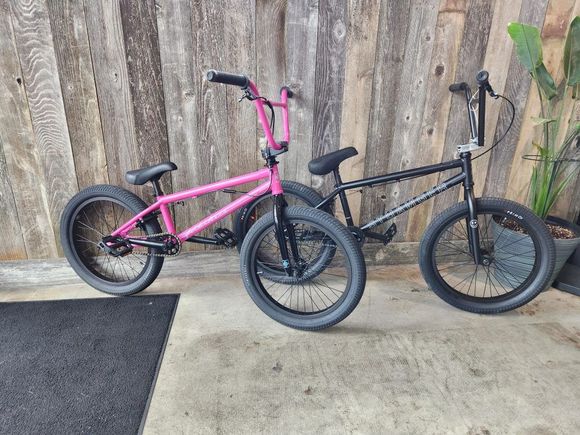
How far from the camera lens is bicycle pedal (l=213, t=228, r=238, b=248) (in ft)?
6.57

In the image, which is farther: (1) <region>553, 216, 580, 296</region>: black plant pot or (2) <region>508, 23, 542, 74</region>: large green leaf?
(1) <region>553, 216, 580, 296</region>: black plant pot

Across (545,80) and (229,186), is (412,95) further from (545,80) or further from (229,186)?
(229,186)

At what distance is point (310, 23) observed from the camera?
1.83m

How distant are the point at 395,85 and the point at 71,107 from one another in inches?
64.1

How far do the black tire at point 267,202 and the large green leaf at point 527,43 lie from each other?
117 centimetres

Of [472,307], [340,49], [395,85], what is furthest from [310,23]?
[472,307]

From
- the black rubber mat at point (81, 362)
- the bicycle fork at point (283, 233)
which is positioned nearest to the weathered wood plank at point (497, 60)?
the bicycle fork at point (283, 233)

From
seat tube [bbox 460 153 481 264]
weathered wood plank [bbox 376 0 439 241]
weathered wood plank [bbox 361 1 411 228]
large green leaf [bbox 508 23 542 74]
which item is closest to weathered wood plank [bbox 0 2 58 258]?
weathered wood plank [bbox 361 1 411 228]

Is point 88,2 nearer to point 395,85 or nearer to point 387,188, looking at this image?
point 395,85

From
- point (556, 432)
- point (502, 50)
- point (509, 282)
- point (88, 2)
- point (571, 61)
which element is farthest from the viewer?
point (509, 282)

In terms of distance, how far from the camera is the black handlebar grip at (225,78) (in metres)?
1.35

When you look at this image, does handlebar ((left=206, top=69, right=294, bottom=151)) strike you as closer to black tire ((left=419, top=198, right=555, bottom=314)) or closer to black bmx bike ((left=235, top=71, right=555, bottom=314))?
black bmx bike ((left=235, top=71, right=555, bottom=314))

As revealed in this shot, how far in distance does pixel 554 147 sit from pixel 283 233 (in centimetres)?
157

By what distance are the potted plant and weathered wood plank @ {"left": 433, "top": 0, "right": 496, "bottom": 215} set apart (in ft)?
0.68
